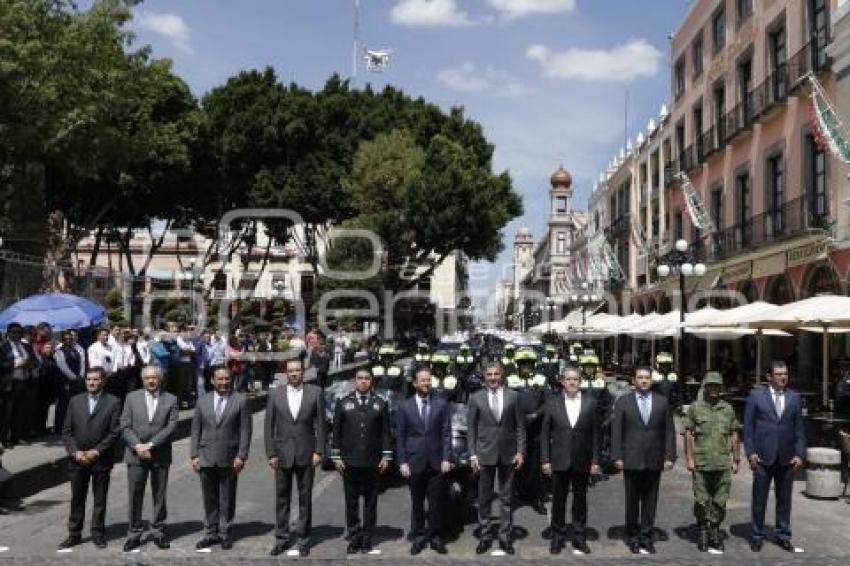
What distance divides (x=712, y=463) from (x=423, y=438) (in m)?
2.81

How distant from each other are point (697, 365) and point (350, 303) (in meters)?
14.6

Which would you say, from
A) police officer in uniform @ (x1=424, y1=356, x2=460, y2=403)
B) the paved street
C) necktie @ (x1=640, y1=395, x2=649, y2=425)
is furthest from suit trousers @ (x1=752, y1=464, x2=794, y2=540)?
police officer in uniform @ (x1=424, y1=356, x2=460, y2=403)

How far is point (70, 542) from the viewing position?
335 inches

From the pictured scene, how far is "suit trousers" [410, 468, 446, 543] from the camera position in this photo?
336 inches

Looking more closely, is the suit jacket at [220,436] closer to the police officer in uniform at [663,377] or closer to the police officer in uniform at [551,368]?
the police officer in uniform at [551,368]

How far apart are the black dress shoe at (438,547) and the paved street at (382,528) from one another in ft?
0.21

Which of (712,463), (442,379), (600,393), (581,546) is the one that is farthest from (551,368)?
(581,546)

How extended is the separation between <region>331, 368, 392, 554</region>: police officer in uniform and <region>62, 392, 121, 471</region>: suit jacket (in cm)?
219

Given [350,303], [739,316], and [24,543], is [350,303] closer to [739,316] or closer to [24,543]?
[739,316]

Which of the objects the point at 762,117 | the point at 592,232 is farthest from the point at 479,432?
the point at 592,232

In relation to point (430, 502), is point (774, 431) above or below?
above

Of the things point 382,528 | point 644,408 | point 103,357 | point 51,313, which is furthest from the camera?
point 51,313

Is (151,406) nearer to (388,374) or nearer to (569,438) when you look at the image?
(569,438)

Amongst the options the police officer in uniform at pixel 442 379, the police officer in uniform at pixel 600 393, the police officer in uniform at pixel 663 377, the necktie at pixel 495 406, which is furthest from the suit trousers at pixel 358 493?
the police officer in uniform at pixel 663 377
